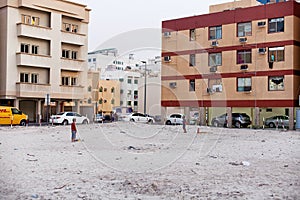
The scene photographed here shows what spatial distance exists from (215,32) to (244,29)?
361 cm

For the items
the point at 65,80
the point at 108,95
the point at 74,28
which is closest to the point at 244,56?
the point at 74,28

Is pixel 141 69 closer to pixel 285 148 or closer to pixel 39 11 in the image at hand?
pixel 39 11

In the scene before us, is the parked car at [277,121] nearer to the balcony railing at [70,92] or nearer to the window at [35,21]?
the balcony railing at [70,92]

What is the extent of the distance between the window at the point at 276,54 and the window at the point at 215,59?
6.14 metres

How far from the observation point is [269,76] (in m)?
41.9

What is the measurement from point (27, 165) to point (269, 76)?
1265 inches

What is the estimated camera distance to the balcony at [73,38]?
51384 millimetres

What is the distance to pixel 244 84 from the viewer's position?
44.2 metres

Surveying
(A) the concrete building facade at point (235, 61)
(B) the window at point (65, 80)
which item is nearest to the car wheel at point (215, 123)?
(A) the concrete building facade at point (235, 61)

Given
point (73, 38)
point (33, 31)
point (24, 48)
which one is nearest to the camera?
point (33, 31)

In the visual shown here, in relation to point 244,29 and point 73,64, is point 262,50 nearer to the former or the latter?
point 244,29

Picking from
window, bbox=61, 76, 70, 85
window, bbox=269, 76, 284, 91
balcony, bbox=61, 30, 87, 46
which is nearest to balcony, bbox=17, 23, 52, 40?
balcony, bbox=61, 30, 87, 46

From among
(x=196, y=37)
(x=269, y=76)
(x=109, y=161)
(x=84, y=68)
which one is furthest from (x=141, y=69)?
(x=109, y=161)

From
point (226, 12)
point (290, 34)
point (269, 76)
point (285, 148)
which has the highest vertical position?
point (226, 12)
